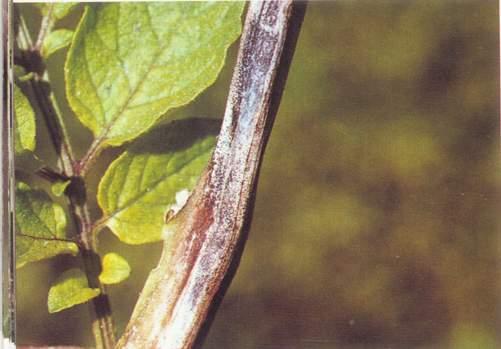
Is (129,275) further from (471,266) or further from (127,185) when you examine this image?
(471,266)

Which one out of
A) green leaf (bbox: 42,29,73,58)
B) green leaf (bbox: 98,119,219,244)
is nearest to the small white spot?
green leaf (bbox: 98,119,219,244)

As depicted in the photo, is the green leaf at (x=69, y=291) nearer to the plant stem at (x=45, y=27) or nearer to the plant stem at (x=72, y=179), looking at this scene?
the plant stem at (x=72, y=179)

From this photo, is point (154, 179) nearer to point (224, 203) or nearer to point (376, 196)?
point (224, 203)

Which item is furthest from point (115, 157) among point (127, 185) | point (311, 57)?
point (311, 57)

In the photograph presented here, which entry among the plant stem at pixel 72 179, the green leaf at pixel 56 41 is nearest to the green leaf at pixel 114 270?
the plant stem at pixel 72 179

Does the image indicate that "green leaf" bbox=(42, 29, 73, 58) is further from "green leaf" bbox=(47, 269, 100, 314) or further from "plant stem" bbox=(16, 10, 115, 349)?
"green leaf" bbox=(47, 269, 100, 314)

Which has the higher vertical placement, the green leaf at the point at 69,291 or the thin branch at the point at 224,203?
the thin branch at the point at 224,203
